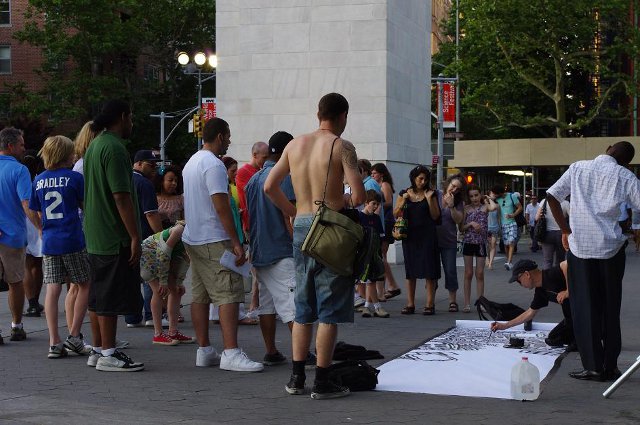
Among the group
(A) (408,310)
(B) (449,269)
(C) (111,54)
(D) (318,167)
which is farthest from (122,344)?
(C) (111,54)

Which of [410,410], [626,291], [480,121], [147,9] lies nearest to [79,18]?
[147,9]

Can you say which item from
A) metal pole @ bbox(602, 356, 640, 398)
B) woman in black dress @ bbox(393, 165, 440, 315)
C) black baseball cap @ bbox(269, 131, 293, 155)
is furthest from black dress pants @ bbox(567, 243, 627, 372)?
woman in black dress @ bbox(393, 165, 440, 315)

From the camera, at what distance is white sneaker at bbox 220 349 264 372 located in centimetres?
862

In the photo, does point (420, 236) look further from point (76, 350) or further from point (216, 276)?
point (76, 350)

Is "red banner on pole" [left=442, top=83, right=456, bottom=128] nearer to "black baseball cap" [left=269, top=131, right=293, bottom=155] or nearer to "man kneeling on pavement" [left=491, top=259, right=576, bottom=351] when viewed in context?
"man kneeling on pavement" [left=491, top=259, right=576, bottom=351]

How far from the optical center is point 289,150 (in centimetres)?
782

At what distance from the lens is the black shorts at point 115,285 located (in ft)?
27.8

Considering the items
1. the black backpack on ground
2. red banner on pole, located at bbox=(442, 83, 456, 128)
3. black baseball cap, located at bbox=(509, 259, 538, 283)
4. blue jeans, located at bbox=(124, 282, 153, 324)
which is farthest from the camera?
red banner on pole, located at bbox=(442, 83, 456, 128)

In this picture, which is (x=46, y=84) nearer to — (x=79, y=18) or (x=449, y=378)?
(x=79, y=18)

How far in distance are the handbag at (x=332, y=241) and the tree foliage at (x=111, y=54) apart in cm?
4771

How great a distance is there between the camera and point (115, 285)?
8.48 metres

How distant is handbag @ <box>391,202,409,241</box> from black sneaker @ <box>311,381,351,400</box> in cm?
566

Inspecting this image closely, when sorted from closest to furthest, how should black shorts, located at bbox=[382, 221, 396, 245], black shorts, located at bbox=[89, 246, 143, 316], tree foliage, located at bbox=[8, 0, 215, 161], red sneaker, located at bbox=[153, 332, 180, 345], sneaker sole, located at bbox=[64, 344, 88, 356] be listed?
black shorts, located at bbox=[89, 246, 143, 316]
sneaker sole, located at bbox=[64, 344, 88, 356]
red sneaker, located at bbox=[153, 332, 180, 345]
black shorts, located at bbox=[382, 221, 396, 245]
tree foliage, located at bbox=[8, 0, 215, 161]

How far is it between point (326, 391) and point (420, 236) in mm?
5899
